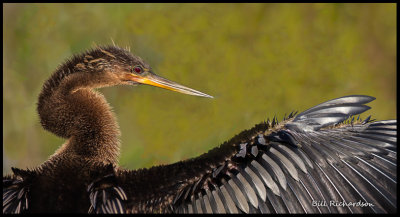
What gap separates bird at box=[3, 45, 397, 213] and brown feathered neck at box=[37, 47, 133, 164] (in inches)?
5.5

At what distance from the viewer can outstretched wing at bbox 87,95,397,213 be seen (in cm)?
219

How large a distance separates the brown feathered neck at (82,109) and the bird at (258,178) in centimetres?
14

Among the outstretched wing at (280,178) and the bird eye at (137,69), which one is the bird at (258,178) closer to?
the outstretched wing at (280,178)

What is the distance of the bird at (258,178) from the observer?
2.19m

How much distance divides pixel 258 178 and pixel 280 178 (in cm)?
10

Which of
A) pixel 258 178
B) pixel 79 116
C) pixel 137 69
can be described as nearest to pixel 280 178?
pixel 258 178

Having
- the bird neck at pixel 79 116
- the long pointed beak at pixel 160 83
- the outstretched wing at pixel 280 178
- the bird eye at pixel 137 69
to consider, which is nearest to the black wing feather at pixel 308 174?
the outstretched wing at pixel 280 178

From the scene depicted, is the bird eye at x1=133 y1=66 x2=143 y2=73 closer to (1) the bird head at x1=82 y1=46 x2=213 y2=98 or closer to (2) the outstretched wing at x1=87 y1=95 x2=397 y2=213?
(1) the bird head at x1=82 y1=46 x2=213 y2=98

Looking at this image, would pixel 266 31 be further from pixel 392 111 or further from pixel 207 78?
pixel 392 111

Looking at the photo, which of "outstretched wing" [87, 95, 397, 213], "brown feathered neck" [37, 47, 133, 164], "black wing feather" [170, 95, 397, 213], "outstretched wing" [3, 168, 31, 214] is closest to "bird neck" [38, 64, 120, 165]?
"brown feathered neck" [37, 47, 133, 164]

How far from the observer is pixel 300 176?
2213 mm

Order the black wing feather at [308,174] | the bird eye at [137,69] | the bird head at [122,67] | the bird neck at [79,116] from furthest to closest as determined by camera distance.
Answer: the bird eye at [137,69] < the bird head at [122,67] < the bird neck at [79,116] < the black wing feather at [308,174]

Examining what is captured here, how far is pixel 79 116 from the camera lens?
9.05ft

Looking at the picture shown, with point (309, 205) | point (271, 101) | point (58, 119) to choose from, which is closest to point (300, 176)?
point (309, 205)
